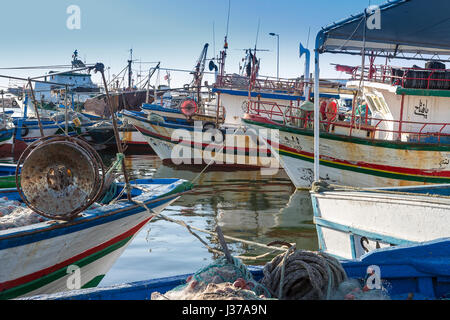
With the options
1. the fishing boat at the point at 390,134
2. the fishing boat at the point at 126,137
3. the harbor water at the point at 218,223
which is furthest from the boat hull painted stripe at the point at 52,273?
the fishing boat at the point at 126,137

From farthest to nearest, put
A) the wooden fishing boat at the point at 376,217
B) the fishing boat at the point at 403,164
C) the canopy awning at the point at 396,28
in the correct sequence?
1. the canopy awning at the point at 396,28
2. the fishing boat at the point at 403,164
3. the wooden fishing boat at the point at 376,217

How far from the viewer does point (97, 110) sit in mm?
33000

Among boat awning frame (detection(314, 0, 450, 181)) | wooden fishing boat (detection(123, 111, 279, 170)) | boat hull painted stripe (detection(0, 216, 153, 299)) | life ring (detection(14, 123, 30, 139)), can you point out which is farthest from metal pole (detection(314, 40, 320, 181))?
life ring (detection(14, 123, 30, 139))

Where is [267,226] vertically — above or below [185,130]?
below

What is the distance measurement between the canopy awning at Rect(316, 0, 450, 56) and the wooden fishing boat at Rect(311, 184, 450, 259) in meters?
3.44

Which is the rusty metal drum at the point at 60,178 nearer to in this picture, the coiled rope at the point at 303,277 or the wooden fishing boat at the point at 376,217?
the coiled rope at the point at 303,277

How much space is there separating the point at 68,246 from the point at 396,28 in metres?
8.35

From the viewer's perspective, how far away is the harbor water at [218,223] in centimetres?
713

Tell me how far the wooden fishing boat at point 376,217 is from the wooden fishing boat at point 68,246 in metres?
2.42
